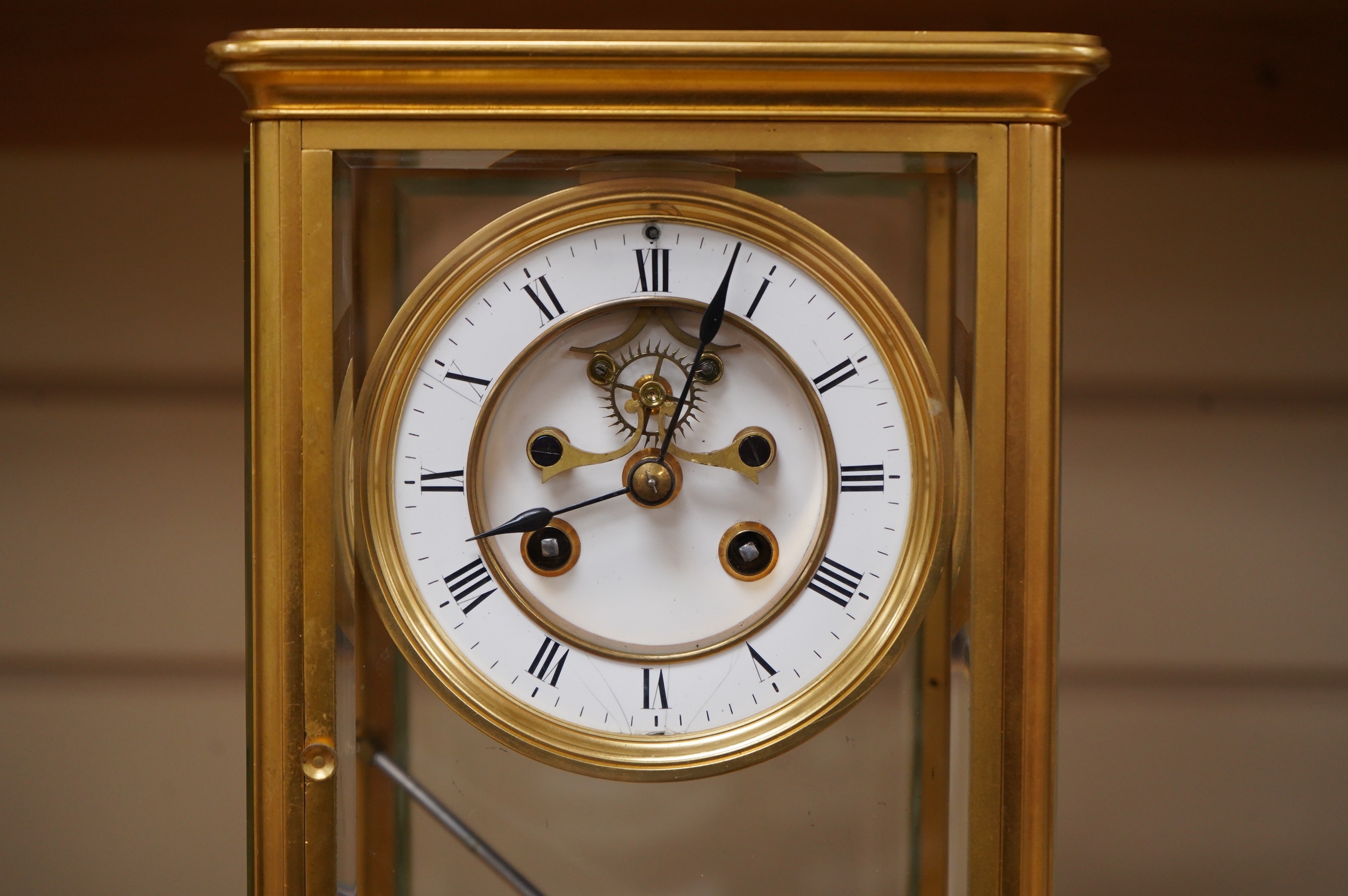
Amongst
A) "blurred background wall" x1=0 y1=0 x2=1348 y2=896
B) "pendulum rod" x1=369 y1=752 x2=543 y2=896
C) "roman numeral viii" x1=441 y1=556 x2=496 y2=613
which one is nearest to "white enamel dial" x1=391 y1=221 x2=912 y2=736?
"roman numeral viii" x1=441 y1=556 x2=496 y2=613

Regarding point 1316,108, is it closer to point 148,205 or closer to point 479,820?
point 479,820

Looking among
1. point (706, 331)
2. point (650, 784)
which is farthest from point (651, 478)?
point (650, 784)

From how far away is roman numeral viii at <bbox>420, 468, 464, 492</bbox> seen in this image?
27.2 inches

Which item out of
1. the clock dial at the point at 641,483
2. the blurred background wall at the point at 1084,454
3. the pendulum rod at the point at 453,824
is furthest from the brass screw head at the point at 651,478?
the blurred background wall at the point at 1084,454

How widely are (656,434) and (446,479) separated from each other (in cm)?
16

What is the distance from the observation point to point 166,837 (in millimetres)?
1034

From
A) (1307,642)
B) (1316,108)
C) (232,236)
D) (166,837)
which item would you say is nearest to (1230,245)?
(1316,108)

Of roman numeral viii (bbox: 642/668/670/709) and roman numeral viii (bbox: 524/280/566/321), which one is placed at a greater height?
roman numeral viii (bbox: 524/280/566/321)

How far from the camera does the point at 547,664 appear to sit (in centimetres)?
69

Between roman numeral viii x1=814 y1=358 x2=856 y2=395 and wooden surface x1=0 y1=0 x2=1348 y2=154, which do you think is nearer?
roman numeral viii x1=814 y1=358 x2=856 y2=395

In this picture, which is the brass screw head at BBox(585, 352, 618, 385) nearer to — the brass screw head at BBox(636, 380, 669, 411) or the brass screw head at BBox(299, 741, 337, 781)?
the brass screw head at BBox(636, 380, 669, 411)

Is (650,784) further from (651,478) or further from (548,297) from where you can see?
(548,297)

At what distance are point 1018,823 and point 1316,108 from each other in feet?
2.74

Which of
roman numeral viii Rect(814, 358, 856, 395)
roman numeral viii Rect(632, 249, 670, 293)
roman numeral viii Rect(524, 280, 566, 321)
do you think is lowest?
roman numeral viii Rect(814, 358, 856, 395)
